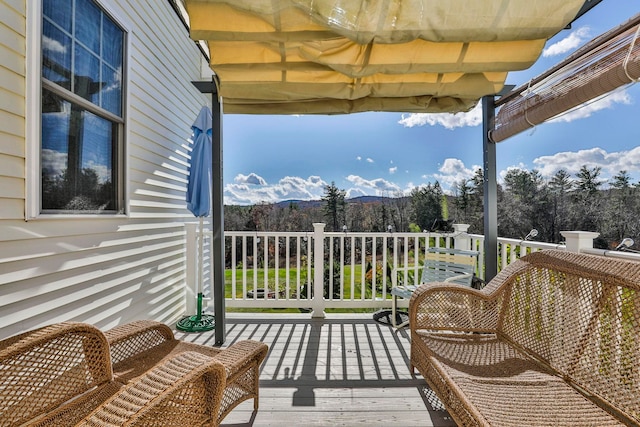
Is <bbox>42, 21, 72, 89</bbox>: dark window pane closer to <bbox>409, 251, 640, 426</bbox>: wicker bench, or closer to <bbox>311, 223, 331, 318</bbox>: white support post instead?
<bbox>311, 223, 331, 318</bbox>: white support post

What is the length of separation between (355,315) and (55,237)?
309cm

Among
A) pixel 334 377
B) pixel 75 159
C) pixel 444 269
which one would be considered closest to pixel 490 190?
pixel 444 269

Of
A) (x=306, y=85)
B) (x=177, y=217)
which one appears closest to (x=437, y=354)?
(x=306, y=85)

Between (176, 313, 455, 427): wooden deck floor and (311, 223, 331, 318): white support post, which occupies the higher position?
(311, 223, 331, 318): white support post

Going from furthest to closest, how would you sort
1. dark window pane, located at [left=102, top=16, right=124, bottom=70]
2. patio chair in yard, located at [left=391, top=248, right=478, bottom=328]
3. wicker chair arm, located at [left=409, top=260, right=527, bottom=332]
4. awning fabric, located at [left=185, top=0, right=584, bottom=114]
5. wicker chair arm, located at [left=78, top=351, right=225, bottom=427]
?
patio chair in yard, located at [left=391, top=248, right=478, bottom=328], dark window pane, located at [left=102, top=16, right=124, bottom=70], wicker chair arm, located at [left=409, top=260, right=527, bottom=332], awning fabric, located at [left=185, top=0, right=584, bottom=114], wicker chair arm, located at [left=78, top=351, right=225, bottom=427]

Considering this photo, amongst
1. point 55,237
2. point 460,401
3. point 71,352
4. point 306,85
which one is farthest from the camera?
point 306,85

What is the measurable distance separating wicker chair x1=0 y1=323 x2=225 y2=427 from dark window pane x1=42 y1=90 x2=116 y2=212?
3.09 feet

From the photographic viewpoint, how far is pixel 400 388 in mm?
2289

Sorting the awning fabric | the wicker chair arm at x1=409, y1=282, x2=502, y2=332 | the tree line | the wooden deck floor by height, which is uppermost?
the awning fabric

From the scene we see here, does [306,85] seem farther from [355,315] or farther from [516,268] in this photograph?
[355,315]

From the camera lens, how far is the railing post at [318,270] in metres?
3.82

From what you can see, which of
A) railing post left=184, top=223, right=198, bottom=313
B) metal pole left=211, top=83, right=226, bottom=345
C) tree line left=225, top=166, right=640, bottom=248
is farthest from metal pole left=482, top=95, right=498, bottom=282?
tree line left=225, top=166, right=640, bottom=248

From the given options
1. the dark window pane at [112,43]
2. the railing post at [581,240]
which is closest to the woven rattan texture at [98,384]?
the dark window pane at [112,43]

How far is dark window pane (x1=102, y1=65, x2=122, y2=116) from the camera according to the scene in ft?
8.31
